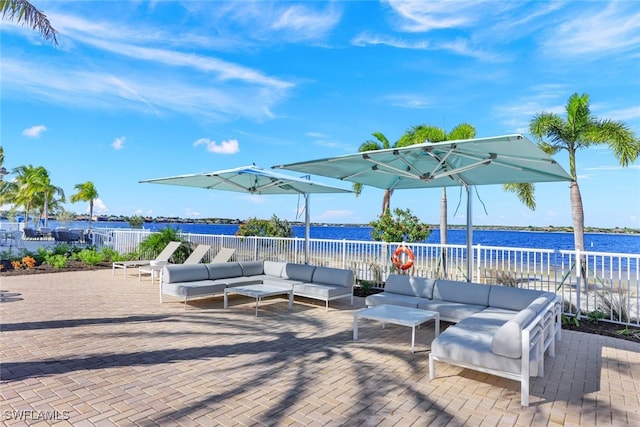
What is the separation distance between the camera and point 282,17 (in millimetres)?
9797

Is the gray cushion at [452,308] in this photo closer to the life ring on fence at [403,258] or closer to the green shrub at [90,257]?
the life ring on fence at [403,258]

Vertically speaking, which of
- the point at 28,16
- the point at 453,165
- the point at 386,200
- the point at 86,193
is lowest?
the point at 453,165

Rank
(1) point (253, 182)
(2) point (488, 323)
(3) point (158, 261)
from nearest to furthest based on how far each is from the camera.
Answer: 1. (2) point (488, 323)
2. (1) point (253, 182)
3. (3) point (158, 261)

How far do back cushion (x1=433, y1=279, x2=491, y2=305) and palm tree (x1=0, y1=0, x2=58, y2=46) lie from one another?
29.6 ft

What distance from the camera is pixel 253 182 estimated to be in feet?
30.4

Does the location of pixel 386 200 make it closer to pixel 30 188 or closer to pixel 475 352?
pixel 475 352

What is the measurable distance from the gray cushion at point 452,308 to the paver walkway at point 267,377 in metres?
0.37

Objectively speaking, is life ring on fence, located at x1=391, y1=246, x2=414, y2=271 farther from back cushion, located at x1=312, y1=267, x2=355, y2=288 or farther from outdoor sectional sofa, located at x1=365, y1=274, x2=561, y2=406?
outdoor sectional sofa, located at x1=365, y1=274, x2=561, y2=406

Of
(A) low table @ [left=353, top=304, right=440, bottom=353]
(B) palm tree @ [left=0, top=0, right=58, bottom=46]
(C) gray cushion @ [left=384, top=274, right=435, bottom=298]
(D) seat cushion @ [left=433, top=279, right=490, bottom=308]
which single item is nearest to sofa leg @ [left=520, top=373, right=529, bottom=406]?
(A) low table @ [left=353, top=304, right=440, bottom=353]

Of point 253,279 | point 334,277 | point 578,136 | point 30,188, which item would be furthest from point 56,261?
point 30,188

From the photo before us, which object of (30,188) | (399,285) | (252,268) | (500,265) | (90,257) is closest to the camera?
(399,285)

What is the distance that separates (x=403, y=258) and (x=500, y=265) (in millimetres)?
1964

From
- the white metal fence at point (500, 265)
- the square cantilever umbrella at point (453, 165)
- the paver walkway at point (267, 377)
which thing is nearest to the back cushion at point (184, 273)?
the paver walkway at point (267, 377)

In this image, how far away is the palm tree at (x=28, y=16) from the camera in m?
6.78
